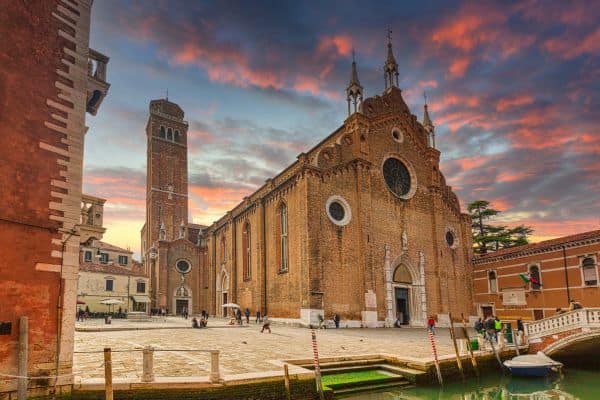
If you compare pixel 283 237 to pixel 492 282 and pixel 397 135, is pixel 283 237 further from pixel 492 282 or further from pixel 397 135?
pixel 492 282

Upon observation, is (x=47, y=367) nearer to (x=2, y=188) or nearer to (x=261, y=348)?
(x=2, y=188)

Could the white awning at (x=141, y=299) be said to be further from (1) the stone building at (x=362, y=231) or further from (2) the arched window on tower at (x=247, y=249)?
(2) the arched window on tower at (x=247, y=249)

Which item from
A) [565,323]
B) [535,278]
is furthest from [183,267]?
[565,323]

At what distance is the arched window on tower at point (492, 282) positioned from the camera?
32.7 meters

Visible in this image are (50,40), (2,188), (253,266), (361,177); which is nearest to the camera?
(2,188)

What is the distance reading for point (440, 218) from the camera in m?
33.6

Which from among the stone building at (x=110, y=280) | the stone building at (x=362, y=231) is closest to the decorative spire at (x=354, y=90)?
the stone building at (x=362, y=231)

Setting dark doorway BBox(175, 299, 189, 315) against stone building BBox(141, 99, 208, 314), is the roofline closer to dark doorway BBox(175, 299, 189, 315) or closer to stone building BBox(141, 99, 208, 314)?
stone building BBox(141, 99, 208, 314)

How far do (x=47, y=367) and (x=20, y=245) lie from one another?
249 cm

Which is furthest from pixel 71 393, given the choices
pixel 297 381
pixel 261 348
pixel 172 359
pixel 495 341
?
pixel 495 341

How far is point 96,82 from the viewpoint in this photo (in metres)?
11.4

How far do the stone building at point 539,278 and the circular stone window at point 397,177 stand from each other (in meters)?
8.47

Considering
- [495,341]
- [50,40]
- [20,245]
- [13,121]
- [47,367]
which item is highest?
[50,40]

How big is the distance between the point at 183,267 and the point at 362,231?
27.3 metres
